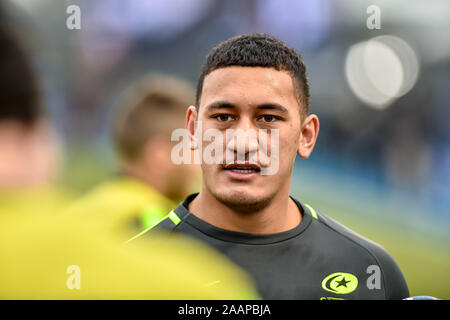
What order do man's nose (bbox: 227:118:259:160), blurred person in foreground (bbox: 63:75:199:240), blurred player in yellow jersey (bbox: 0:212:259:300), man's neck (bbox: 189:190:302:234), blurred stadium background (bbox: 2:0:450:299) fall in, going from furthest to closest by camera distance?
blurred stadium background (bbox: 2:0:450:299)
blurred person in foreground (bbox: 63:75:199:240)
man's neck (bbox: 189:190:302:234)
man's nose (bbox: 227:118:259:160)
blurred player in yellow jersey (bbox: 0:212:259:300)

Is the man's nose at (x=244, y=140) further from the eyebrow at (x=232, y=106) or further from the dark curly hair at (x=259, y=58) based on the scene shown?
the dark curly hair at (x=259, y=58)

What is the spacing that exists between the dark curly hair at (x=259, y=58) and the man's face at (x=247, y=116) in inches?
1.2

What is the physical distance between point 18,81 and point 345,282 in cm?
157

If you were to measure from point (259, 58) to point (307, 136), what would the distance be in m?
0.45

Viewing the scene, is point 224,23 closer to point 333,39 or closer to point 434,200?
point 333,39

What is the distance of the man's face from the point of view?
1.97 m

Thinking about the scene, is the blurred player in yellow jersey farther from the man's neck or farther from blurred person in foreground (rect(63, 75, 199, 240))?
blurred person in foreground (rect(63, 75, 199, 240))

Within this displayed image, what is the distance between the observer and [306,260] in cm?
206

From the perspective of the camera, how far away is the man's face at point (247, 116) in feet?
6.46

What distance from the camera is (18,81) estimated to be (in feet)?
3.48

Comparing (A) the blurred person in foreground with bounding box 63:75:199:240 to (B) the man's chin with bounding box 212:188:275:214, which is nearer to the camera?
(B) the man's chin with bounding box 212:188:275:214

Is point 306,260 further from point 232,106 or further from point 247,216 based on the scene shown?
point 232,106

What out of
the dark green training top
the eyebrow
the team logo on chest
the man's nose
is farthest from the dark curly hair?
the team logo on chest

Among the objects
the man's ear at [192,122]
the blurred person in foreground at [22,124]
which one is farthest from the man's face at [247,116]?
the blurred person in foreground at [22,124]
